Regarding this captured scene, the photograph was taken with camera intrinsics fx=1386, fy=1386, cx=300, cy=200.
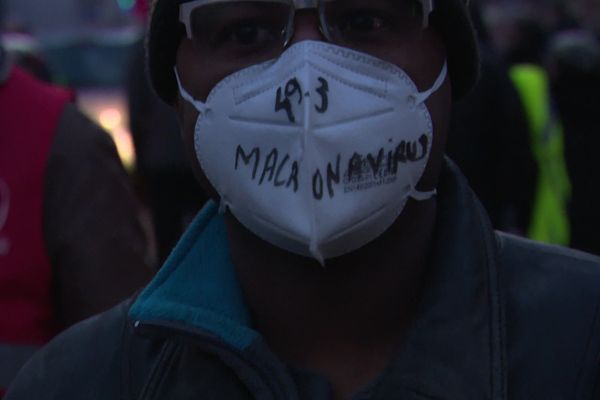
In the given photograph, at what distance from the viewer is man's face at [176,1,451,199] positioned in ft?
6.59

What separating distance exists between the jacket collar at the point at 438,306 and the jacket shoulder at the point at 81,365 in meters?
0.10

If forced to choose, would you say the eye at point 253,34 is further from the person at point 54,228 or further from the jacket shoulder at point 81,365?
the person at point 54,228

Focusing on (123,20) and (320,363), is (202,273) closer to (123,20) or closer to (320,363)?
(320,363)

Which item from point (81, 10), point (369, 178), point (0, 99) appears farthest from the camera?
point (81, 10)

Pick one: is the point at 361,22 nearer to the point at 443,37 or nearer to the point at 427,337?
the point at 443,37

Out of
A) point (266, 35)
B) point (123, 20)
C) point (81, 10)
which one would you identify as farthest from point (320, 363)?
point (81, 10)

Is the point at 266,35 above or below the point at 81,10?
above

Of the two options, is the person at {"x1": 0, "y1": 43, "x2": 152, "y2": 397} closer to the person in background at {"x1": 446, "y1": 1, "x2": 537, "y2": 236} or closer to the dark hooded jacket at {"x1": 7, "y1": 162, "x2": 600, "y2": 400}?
the dark hooded jacket at {"x1": 7, "y1": 162, "x2": 600, "y2": 400}

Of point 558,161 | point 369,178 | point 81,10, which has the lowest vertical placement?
point 81,10

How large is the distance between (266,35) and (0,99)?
47.0 inches

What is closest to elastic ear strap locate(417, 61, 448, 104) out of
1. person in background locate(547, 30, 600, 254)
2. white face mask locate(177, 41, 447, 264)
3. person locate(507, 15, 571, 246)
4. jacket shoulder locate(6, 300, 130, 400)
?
white face mask locate(177, 41, 447, 264)

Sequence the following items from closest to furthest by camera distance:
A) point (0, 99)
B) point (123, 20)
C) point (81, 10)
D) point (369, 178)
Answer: point (369, 178), point (0, 99), point (123, 20), point (81, 10)

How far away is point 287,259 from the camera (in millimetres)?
2057

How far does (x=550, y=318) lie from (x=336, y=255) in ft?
1.03
